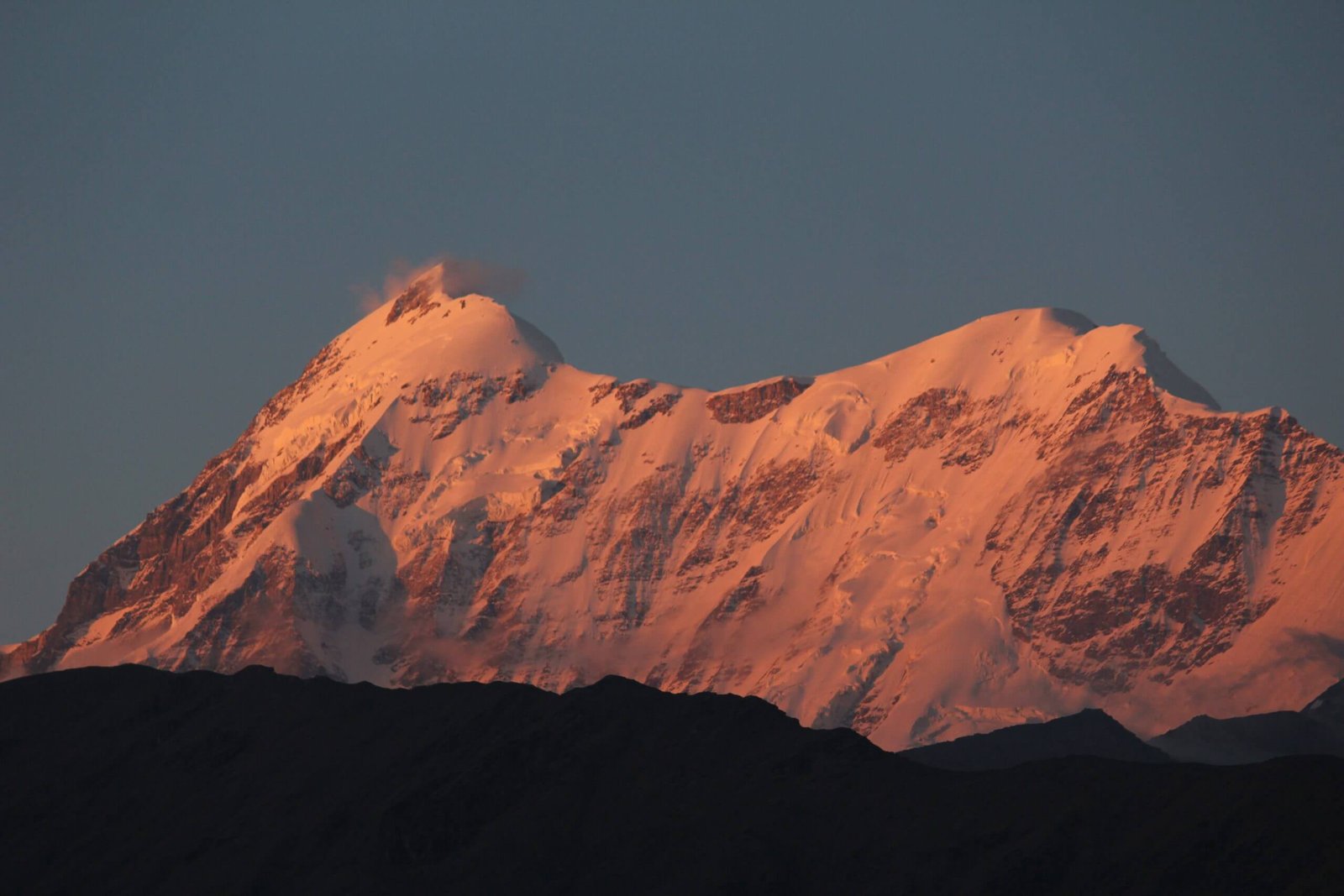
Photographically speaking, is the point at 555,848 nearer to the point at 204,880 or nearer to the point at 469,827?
the point at 469,827

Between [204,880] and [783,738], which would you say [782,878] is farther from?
[204,880]

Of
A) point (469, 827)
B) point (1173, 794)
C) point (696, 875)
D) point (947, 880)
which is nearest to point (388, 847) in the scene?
point (469, 827)

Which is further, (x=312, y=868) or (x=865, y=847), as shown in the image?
(x=312, y=868)

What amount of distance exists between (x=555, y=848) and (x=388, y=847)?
13.3m

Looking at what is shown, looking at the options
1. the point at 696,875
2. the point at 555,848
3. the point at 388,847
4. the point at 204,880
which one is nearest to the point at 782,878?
the point at 696,875

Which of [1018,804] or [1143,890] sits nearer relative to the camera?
[1143,890]

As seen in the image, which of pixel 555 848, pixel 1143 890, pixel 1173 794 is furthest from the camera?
pixel 555 848

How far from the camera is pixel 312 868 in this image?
644ft

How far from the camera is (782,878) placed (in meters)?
180

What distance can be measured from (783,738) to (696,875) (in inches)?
815

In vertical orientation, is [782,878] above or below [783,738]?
below

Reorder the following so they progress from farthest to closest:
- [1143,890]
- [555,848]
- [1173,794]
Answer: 1. [555,848]
2. [1173,794]
3. [1143,890]

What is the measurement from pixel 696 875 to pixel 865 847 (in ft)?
36.9

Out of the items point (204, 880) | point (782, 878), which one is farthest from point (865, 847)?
point (204, 880)
